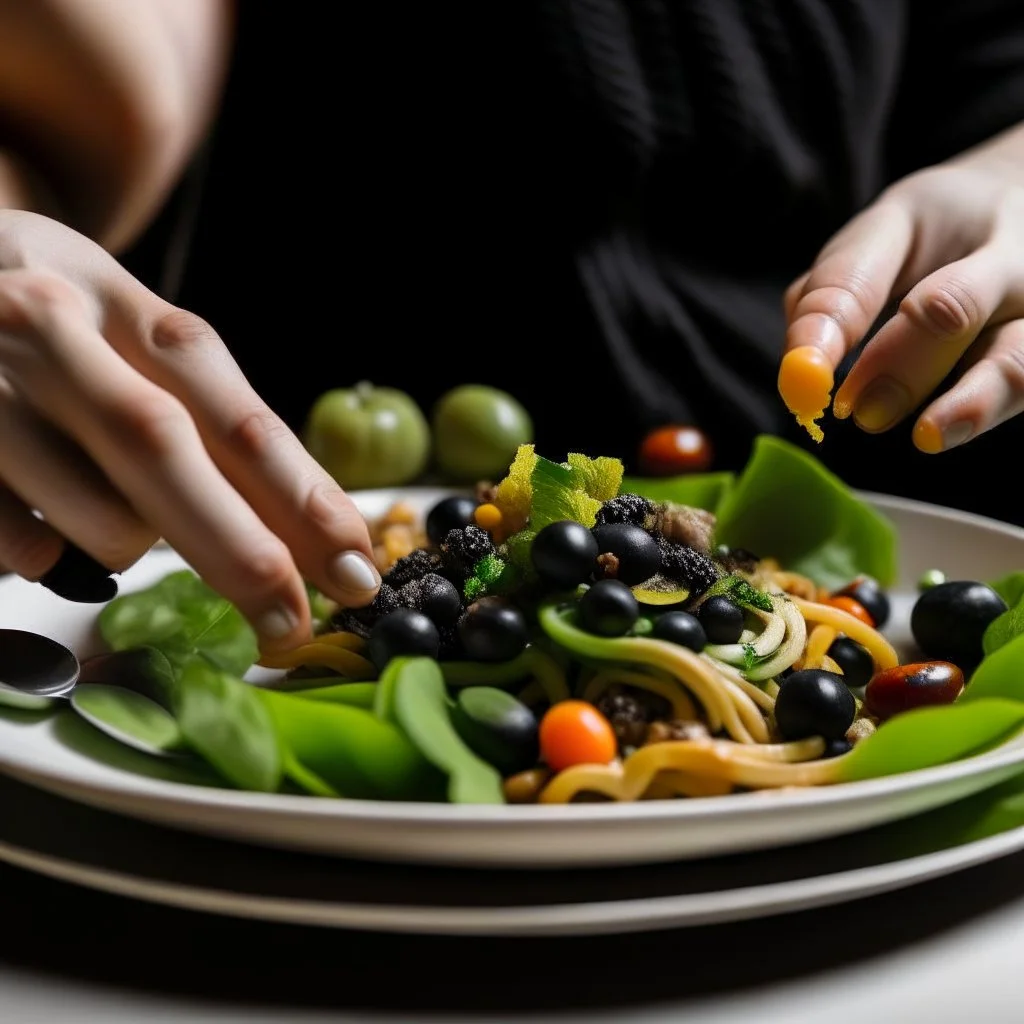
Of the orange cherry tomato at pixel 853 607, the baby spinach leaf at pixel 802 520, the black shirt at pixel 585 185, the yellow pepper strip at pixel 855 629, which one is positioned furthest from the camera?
the black shirt at pixel 585 185

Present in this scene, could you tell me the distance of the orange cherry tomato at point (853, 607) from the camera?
1503 millimetres

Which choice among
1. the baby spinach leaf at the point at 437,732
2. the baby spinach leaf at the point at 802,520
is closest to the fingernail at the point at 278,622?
the baby spinach leaf at the point at 437,732

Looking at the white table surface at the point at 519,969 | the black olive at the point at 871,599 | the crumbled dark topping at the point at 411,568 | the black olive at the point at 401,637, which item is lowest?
the black olive at the point at 871,599

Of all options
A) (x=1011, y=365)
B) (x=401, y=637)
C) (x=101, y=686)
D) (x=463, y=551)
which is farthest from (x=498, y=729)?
(x=1011, y=365)

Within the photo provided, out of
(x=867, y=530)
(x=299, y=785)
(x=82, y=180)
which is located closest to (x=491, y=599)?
(x=299, y=785)

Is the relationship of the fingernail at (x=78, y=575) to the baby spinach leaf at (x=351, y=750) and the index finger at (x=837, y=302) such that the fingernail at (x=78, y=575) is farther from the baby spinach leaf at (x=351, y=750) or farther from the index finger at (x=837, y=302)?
the index finger at (x=837, y=302)

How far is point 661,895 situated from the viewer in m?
0.91

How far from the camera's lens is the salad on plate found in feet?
3.30

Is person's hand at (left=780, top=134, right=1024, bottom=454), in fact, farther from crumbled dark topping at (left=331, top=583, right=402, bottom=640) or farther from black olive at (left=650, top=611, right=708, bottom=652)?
crumbled dark topping at (left=331, top=583, right=402, bottom=640)

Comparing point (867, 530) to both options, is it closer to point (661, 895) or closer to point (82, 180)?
point (661, 895)

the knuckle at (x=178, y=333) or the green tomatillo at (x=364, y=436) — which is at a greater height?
the knuckle at (x=178, y=333)

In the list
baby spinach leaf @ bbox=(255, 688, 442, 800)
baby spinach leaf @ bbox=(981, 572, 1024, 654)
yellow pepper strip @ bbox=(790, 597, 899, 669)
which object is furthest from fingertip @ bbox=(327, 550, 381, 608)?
baby spinach leaf @ bbox=(981, 572, 1024, 654)

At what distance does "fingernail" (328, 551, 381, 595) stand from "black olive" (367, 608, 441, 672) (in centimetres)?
11

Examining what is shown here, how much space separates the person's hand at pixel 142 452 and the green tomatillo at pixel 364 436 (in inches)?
52.1
